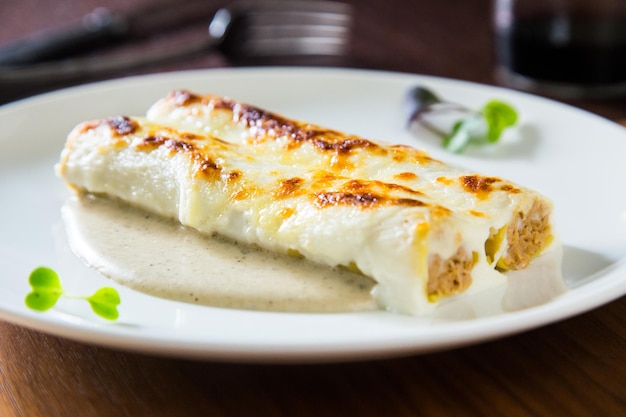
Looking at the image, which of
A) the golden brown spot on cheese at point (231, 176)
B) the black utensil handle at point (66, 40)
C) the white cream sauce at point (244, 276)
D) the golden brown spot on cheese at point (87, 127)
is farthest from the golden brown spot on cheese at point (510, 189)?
the black utensil handle at point (66, 40)

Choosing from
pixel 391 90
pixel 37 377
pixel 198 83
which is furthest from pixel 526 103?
pixel 37 377

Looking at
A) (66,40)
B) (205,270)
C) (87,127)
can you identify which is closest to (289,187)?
(205,270)

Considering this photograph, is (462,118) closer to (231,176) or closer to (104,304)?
(231,176)

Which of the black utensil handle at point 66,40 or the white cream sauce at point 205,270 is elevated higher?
the white cream sauce at point 205,270

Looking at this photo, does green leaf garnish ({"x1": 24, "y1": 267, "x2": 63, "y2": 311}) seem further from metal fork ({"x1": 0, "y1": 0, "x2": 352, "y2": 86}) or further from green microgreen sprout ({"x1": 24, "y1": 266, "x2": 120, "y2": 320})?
metal fork ({"x1": 0, "y1": 0, "x2": 352, "y2": 86})

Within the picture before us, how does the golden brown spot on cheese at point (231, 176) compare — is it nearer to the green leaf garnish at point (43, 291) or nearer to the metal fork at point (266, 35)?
the green leaf garnish at point (43, 291)
